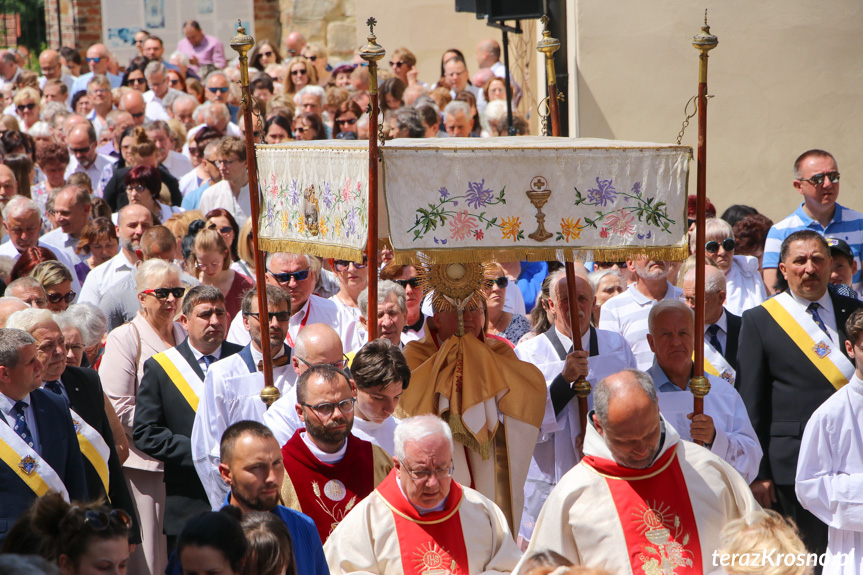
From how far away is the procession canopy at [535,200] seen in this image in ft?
16.1

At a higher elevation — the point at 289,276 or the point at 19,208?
the point at 19,208

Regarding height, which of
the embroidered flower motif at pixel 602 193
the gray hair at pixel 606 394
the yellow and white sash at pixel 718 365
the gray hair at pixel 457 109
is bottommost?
the yellow and white sash at pixel 718 365

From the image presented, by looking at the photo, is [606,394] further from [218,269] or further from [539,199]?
[218,269]

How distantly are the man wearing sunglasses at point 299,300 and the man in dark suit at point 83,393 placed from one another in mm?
1228

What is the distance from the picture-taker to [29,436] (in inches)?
188

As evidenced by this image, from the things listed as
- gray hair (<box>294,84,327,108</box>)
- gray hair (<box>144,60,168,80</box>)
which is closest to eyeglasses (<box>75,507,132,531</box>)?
gray hair (<box>294,84,327,108</box>)

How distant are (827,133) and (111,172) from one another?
20.9ft

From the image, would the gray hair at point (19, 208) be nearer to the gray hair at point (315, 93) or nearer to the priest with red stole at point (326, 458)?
the priest with red stole at point (326, 458)

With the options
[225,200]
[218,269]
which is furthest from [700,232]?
[225,200]

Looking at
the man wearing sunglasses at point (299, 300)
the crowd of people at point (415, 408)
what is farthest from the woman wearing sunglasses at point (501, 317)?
the man wearing sunglasses at point (299, 300)

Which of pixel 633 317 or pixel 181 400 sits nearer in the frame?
pixel 181 400

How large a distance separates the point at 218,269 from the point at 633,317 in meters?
2.50

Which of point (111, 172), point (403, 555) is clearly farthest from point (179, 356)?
point (111, 172)

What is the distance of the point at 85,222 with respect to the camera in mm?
8414
